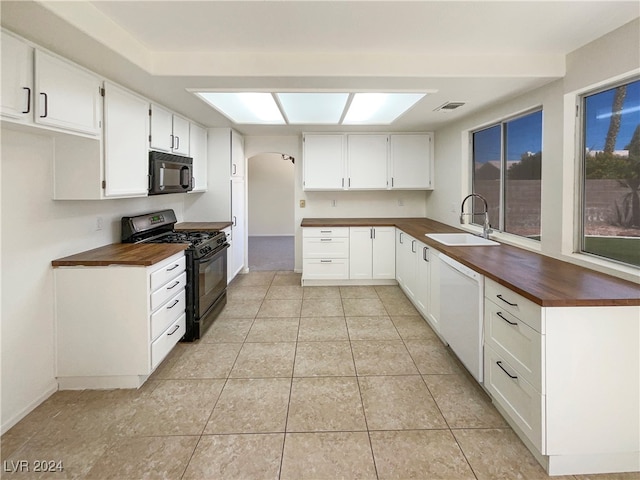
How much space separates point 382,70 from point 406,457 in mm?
2490

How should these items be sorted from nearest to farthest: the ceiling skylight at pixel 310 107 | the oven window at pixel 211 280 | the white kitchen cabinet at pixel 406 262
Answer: the ceiling skylight at pixel 310 107 < the oven window at pixel 211 280 < the white kitchen cabinet at pixel 406 262

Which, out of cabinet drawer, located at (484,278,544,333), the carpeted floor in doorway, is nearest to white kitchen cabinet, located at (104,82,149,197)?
cabinet drawer, located at (484,278,544,333)

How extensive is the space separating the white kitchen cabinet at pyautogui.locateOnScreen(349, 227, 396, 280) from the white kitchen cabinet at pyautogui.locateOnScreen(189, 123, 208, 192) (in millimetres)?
2084

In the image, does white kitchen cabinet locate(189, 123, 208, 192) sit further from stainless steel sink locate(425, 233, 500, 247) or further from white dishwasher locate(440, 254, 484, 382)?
white dishwasher locate(440, 254, 484, 382)

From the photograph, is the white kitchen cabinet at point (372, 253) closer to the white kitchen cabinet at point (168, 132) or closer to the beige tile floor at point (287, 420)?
the beige tile floor at point (287, 420)

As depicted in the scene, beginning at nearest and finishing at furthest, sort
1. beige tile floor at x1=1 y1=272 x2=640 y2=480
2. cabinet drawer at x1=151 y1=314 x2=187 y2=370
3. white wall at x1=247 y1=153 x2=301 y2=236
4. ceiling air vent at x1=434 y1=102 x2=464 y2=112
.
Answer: beige tile floor at x1=1 y1=272 x2=640 y2=480 < cabinet drawer at x1=151 y1=314 x2=187 y2=370 < ceiling air vent at x1=434 y1=102 x2=464 y2=112 < white wall at x1=247 y1=153 x2=301 y2=236

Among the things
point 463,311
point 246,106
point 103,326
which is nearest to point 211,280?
point 103,326

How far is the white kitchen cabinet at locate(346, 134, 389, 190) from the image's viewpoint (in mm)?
5305

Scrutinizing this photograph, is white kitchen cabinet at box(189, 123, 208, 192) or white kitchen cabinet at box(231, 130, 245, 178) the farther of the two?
white kitchen cabinet at box(231, 130, 245, 178)

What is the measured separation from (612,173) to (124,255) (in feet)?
10.9

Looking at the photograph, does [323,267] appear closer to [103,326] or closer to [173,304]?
[173,304]

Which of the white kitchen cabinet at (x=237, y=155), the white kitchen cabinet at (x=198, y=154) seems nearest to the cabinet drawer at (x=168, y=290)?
the white kitchen cabinet at (x=198, y=154)

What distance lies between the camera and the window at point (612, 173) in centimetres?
215

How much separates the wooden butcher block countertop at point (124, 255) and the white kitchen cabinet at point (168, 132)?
0.96 meters
